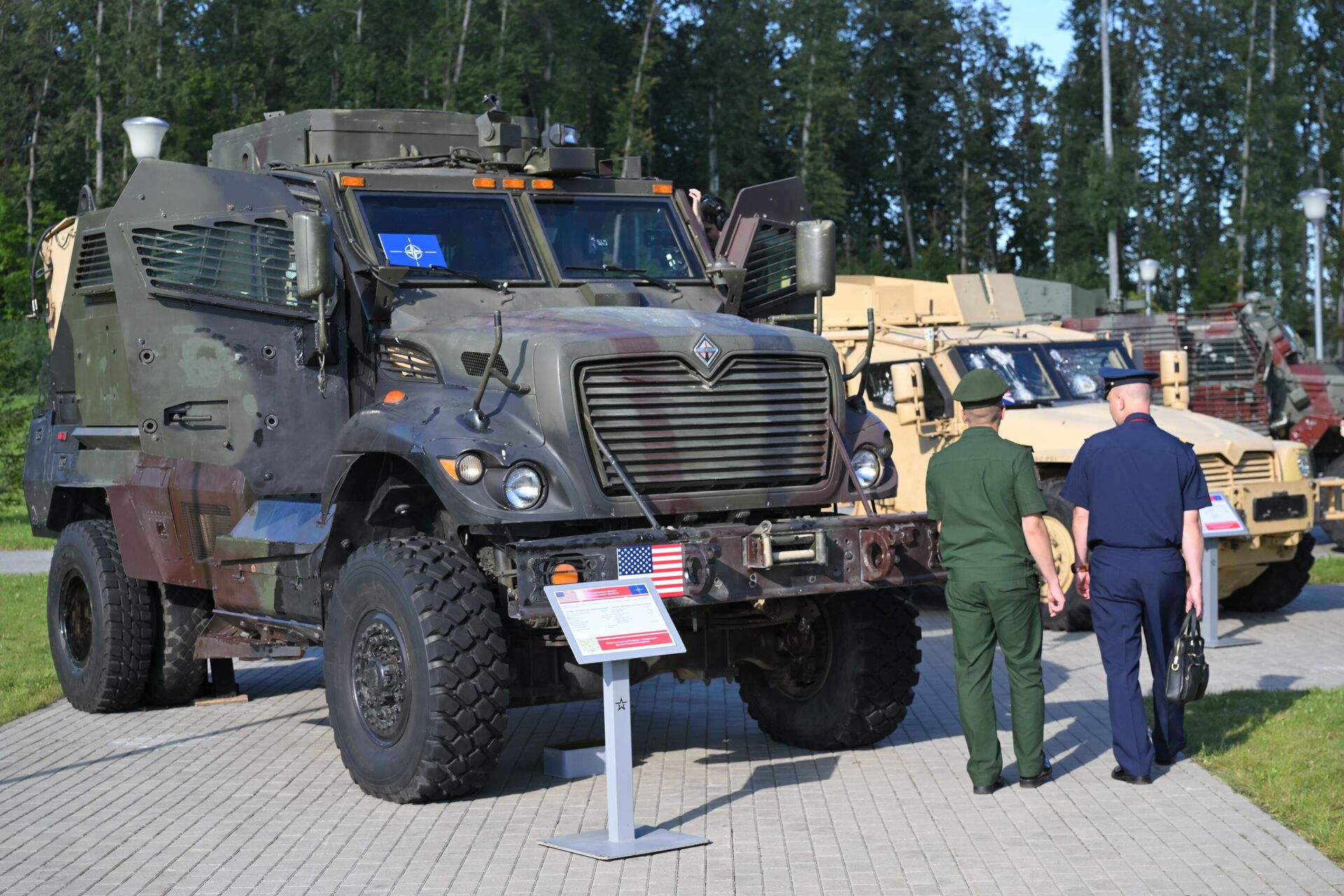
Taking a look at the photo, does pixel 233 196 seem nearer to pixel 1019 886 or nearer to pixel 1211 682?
pixel 1019 886

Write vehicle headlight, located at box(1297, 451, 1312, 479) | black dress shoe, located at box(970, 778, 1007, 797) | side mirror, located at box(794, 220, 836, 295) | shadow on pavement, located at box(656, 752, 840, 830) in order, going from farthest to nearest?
vehicle headlight, located at box(1297, 451, 1312, 479) < side mirror, located at box(794, 220, 836, 295) < black dress shoe, located at box(970, 778, 1007, 797) < shadow on pavement, located at box(656, 752, 840, 830)

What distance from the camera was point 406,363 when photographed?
8641 millimetres

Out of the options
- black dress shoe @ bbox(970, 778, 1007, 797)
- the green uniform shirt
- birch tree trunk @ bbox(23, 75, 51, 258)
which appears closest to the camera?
the green uniform shirt

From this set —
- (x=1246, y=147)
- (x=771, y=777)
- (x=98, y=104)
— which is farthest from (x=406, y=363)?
(x=1246, y=147)

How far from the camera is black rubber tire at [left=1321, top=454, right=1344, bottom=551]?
18.8 meters

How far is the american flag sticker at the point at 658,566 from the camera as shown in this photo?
7367 mm

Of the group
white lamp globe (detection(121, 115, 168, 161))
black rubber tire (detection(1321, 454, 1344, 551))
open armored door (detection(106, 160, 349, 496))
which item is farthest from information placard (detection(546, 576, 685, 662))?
black rubber tire (detection(1321, 454, 1344, 551))

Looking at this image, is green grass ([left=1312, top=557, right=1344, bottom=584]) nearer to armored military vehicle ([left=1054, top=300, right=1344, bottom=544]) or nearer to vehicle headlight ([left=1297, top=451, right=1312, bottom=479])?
armored military vehicle ([left=1054, top=300, right=1344, bottom=544])

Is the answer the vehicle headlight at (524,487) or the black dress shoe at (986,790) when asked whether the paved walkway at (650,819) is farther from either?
the vehicle headlight at (524,487)

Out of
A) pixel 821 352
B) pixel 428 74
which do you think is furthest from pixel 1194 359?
pixel 428 74

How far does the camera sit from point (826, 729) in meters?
8.97

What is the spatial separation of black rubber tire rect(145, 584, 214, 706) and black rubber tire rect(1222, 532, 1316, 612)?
320 inches

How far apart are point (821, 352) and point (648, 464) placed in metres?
1.09

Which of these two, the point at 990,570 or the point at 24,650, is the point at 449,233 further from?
the point at 24,650
